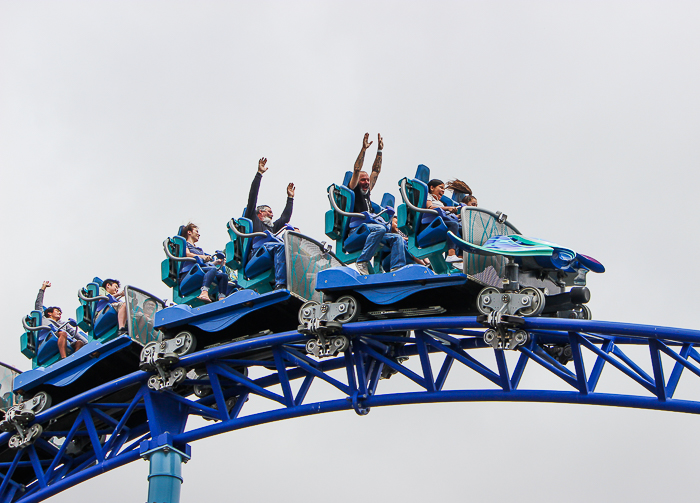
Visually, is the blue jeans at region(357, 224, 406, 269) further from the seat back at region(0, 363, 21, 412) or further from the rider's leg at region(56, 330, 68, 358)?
the seat back at region(0, 363, 21, 412)

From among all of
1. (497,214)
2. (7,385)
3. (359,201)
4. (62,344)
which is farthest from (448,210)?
(7,385)

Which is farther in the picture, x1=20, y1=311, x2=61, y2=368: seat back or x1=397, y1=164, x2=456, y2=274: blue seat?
x1=20, y1=311, x2=61, y2=368: seat back

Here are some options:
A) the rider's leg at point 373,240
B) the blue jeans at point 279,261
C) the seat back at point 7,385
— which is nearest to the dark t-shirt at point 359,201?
the rider's leg at point 373,240

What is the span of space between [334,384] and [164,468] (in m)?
1.94

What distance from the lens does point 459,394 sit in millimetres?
11258

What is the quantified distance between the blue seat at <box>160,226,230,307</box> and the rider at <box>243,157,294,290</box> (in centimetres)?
85

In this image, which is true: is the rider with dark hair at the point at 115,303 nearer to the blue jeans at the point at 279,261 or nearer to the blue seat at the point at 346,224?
the blue jeans at the point at 279,261

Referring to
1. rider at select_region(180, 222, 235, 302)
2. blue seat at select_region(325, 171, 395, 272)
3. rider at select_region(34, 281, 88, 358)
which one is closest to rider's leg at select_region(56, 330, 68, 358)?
rider at select_region(34, 281, 88, 358)

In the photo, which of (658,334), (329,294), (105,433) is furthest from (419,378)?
(105,433)

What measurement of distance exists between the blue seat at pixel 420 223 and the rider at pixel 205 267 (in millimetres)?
2807

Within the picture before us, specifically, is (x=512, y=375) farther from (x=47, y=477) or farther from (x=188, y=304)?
(x=47, y=477)

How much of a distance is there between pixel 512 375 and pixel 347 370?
1.73 meters

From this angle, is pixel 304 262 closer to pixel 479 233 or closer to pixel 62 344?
pixel 479 233

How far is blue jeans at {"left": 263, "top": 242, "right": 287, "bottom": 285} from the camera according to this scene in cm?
1245
